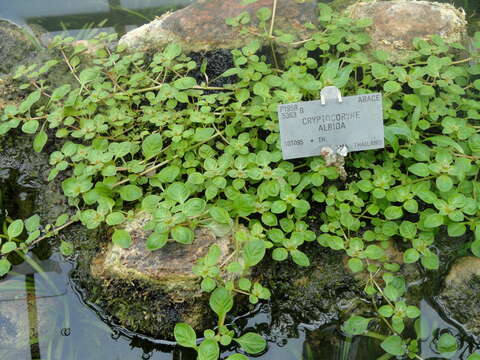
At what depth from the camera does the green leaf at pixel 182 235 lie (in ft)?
6.06

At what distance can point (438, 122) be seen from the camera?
232cm

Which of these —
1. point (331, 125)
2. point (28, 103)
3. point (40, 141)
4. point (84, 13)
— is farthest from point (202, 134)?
point (84, 13)

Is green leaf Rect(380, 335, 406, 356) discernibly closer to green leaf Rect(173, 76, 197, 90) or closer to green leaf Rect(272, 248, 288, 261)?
green leaf Rect(272, 248, 288, 261)

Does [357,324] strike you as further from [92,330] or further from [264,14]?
[264,14]

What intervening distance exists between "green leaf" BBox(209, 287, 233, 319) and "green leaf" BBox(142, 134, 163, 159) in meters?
0.82

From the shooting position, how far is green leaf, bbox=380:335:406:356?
5.66 ft

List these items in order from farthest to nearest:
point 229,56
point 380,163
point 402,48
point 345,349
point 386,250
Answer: point 229,56 → point 402,48 → point 380,163 → point 386,250 → point 345,349

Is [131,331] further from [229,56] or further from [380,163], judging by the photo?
[229,56]

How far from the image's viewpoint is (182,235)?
72.8 inches

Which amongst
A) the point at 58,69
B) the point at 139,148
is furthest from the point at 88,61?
the point at 139,148

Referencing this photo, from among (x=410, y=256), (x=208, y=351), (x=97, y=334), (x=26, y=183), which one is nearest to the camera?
(x=208, y=351)

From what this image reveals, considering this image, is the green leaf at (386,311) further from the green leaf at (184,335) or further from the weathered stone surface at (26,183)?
the weathered stone surface at (26,183)

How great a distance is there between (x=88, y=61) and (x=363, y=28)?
5.52 ft

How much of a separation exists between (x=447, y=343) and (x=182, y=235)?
3.60 ft
